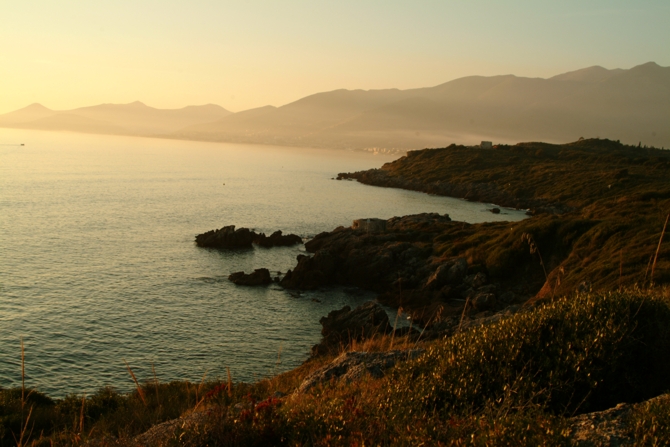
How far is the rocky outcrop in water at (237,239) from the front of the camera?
190 ft

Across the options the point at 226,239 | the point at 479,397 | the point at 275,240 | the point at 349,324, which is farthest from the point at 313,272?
the point at 479,397

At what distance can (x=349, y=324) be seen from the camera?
32.2 metres

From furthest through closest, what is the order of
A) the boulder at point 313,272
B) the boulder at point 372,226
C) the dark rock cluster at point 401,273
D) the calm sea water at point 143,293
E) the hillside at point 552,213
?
the boulder at point 372,226 → the boulder at point 313,272 → the dark rock cluster at point 401,273 → the hillside at point 552,213 → the calm sea water at point 143,293

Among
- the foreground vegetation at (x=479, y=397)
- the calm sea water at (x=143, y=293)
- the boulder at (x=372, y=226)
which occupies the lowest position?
the calm sea water at (x=143, y=293)

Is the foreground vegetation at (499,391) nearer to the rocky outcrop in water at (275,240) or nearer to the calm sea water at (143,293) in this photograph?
the calm sea water at (143,293)

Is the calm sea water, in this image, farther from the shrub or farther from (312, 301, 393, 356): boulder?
the shrub

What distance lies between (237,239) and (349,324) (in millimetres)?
29025

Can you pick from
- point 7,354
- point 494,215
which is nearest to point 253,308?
point 7,354

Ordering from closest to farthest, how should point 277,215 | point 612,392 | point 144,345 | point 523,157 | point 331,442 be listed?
point 331,442
point 612,392
point 144,345
point 277,215
point 523,157

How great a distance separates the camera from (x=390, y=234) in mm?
56062

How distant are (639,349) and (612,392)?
3.04 feet

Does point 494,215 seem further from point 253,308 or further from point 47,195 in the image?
point 47,195

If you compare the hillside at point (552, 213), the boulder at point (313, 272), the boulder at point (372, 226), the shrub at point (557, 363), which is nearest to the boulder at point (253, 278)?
the boulder at point (313, 272)

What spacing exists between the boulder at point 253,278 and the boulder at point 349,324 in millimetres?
11004
